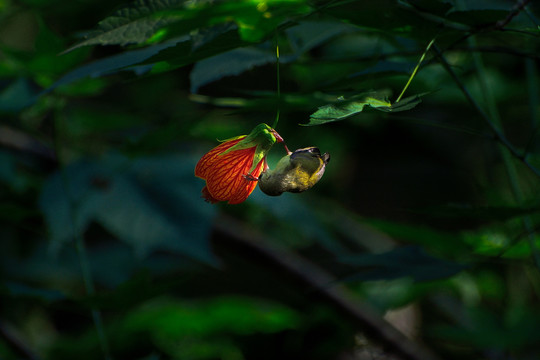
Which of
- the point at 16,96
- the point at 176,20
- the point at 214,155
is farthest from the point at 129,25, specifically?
the point at 16,96

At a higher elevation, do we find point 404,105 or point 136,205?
point 404,105

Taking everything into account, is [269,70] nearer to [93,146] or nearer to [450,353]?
[93,146]

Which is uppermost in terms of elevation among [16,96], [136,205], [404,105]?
[404,105]

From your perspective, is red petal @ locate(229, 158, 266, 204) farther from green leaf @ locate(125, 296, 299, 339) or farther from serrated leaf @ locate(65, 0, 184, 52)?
green leaf @ locate(125, 296, 299, 339)

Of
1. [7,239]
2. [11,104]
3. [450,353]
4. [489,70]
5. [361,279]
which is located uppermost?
[11,104]

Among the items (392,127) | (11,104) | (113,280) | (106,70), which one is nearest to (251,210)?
(113,280)

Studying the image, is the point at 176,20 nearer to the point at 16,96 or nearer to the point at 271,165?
the point at 16,96

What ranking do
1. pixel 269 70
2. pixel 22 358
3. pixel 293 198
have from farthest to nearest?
pixel 269 70 < pixel 293 198 < pixel 22 358
